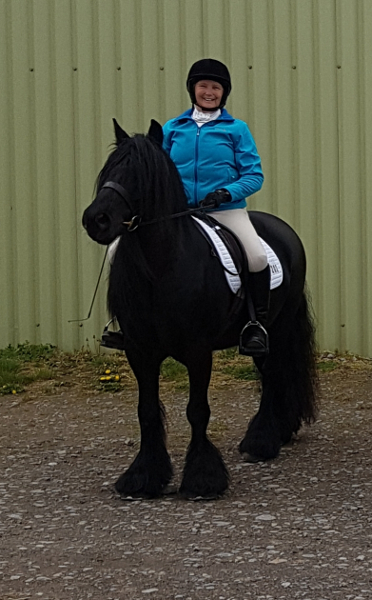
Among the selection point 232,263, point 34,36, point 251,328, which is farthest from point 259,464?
point 34,36

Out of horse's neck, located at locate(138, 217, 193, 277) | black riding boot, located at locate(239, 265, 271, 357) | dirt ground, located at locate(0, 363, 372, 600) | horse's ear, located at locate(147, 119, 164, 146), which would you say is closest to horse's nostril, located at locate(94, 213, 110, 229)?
horse's neck, located at locate(138, 217, 193, 277)

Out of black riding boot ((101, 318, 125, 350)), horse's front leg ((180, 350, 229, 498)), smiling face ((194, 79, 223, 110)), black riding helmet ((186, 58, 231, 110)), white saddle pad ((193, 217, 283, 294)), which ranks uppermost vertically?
black riding helmet ((186, 58, 231, 110))

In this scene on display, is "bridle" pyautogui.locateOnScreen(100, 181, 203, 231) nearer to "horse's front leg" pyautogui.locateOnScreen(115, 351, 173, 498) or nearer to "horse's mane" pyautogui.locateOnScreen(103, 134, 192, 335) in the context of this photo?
"horse's mane" pyautogui.locateOnScreen(103, 134, 192, 335)

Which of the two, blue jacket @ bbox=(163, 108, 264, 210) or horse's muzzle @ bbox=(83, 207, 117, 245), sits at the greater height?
blue jacket @ bbox=(163, 108, 264, 210)

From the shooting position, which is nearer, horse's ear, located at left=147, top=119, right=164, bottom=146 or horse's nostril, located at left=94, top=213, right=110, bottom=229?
horse's nostril, located at left=94, top=213, right=110, bottom=229

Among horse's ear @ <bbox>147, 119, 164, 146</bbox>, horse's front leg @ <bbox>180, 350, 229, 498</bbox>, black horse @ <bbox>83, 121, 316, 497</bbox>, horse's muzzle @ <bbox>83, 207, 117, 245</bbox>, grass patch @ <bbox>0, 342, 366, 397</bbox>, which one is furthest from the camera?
grass patch @ <bbox>0, 342, 366, 397</bbox>

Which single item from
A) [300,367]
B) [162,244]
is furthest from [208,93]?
[300,367]

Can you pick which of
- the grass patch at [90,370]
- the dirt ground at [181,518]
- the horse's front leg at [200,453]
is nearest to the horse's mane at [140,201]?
the horse's front leg at [200,453]

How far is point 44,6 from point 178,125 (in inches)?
151

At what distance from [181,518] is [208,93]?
7.65ft

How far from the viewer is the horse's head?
16.4 feet

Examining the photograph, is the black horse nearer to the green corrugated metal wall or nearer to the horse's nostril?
the horse's nostril

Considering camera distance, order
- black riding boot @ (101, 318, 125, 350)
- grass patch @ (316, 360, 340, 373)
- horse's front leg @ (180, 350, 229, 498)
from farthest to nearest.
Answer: grass patch @ (316, 360, 340, 373) < black riding boot @ (101, 318, 125, 350) < horse's front leg @ (180, 350, 229, 498)

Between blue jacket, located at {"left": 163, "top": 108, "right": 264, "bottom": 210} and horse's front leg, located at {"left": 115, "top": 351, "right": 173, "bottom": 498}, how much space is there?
3.33ft
